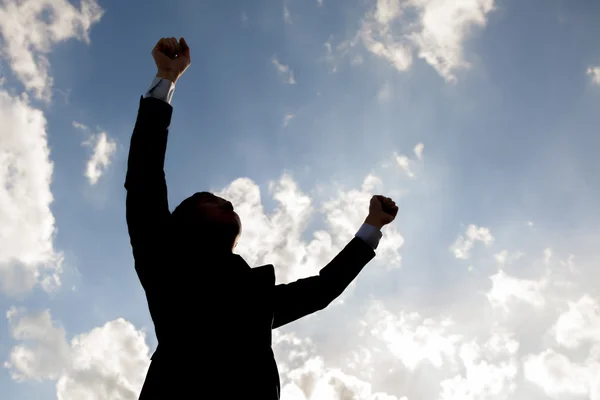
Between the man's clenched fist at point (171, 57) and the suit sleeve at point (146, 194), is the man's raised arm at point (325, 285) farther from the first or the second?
the man's clenched fist at point (171, 57)

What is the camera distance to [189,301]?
10.7 ft

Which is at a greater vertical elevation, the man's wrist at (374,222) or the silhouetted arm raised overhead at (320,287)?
the man's wrist at (374,222)

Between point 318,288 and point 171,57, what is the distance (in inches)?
84.7

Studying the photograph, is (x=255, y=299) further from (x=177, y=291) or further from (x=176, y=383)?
(x=176, y=383)

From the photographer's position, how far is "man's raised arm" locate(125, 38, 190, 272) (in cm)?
326


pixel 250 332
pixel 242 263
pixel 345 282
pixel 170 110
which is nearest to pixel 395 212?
pixel 345 282

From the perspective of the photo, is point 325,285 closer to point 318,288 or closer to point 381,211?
point 318,288

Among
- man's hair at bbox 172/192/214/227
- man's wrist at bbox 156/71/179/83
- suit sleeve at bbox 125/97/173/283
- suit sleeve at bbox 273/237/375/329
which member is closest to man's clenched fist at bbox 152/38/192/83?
man's wrist at bbox 156/71/179/83

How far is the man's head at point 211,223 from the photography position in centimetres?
361

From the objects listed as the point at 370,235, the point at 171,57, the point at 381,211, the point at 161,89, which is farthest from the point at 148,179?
the point at 381,211

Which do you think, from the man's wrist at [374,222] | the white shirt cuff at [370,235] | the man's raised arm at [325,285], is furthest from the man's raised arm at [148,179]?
the man's wrist at [374,222]

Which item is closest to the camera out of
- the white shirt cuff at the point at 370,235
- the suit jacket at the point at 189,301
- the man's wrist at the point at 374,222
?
the suit jacket at the point at 189,301

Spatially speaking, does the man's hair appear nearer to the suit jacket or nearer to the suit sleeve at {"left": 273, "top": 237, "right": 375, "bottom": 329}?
the suit jacket

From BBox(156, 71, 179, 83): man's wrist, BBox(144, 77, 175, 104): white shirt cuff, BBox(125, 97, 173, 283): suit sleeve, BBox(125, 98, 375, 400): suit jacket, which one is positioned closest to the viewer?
BBox(125, 98, 375, 400): suit jacket
